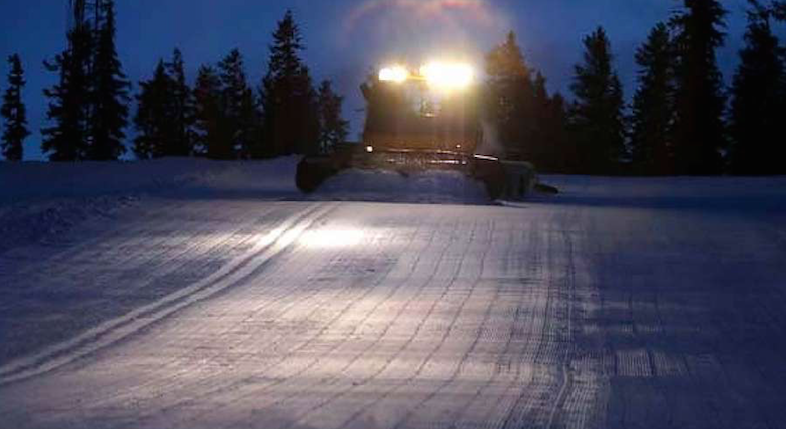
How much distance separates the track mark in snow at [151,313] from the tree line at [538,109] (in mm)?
30227

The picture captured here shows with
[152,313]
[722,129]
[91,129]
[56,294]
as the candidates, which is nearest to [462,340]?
[152,313]

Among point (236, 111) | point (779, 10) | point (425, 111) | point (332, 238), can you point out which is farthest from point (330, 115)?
point (332, 238)

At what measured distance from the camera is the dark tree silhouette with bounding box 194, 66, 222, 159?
8156 cm

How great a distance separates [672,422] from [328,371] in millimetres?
3065

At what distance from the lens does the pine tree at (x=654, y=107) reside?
6825 centimetres

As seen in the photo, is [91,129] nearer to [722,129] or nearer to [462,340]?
[722,129]

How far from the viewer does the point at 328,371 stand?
35.4 ft

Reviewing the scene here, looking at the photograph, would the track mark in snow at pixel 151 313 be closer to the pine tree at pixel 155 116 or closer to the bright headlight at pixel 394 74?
the bright headlight at pixel 394 74

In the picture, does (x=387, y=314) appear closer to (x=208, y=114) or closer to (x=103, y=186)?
(x=103, y=186)

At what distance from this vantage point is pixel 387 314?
13.8m

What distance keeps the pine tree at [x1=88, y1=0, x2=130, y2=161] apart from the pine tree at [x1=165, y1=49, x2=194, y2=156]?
10.5m

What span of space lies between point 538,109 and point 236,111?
19763mm

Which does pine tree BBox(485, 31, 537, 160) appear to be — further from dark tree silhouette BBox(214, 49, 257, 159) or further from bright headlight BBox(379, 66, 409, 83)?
bright headlight BBox(379, 66, 409, 83)

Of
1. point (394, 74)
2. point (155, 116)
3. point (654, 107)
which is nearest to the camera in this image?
point (394, 74)
